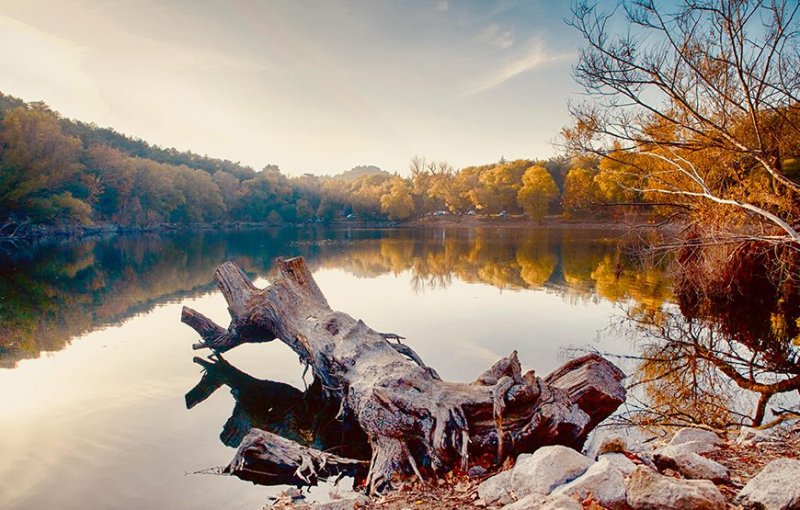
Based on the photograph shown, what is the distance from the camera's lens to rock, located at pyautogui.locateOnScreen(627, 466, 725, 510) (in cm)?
288

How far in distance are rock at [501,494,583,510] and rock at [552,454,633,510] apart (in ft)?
0.52

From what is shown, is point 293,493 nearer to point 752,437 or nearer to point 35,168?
point 752,437

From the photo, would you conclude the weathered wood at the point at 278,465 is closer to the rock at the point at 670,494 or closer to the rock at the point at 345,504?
the rock at the point at 345,504

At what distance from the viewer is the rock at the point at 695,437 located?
5149 millimetres

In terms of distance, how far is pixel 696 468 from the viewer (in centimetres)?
367

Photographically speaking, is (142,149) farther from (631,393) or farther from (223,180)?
(631,393)

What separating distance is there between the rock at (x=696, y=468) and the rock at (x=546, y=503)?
126 cm

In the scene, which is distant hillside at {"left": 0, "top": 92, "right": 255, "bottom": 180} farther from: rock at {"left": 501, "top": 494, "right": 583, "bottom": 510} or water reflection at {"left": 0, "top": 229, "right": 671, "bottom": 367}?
rock at {"left": 501, "top": 494, "right": 583, "bottom": 510}

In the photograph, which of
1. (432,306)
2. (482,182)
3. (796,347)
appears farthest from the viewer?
(482,182)

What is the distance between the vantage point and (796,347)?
10.8 metres

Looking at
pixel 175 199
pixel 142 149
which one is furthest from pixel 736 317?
pixel 142 149

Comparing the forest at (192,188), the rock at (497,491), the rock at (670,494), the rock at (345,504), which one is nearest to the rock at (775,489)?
the rock at (670,494)

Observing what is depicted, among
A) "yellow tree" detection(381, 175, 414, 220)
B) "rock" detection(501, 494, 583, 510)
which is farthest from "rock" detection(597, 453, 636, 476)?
"yellow tree" detection(381, 175, 414, 220)

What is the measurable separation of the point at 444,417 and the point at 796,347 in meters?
9.86
